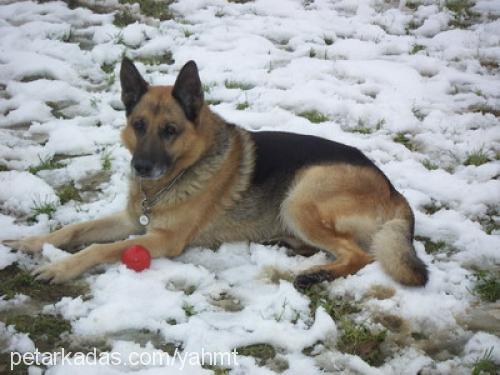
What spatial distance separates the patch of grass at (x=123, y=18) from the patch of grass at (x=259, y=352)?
6.28m

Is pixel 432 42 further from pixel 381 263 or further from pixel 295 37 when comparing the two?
pixel 381 263

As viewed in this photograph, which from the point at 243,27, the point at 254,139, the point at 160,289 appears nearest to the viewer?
the point at 160,289

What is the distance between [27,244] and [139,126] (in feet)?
4.01

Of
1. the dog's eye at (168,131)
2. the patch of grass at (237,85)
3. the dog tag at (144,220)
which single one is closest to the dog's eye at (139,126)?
the dog's eye at (168,131)

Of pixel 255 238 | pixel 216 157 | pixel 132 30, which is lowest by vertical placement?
pixel 255 238

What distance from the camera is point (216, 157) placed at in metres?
4.09

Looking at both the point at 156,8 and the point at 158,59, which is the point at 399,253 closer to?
the point at 158,59

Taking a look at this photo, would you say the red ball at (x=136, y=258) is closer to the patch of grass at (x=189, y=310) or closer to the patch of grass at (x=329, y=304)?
the patch of grass at (x=189, y=310)

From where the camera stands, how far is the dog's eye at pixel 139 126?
3805 millimetres

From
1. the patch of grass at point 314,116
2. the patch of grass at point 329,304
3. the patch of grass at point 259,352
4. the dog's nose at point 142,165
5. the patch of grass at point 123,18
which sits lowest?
the patch of grass at point 259,352

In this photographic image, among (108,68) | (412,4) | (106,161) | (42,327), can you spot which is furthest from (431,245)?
(412,4)

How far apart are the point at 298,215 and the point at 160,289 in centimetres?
126

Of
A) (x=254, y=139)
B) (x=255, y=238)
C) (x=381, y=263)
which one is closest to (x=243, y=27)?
(x=254, y=139)

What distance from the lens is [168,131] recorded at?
150 inches
